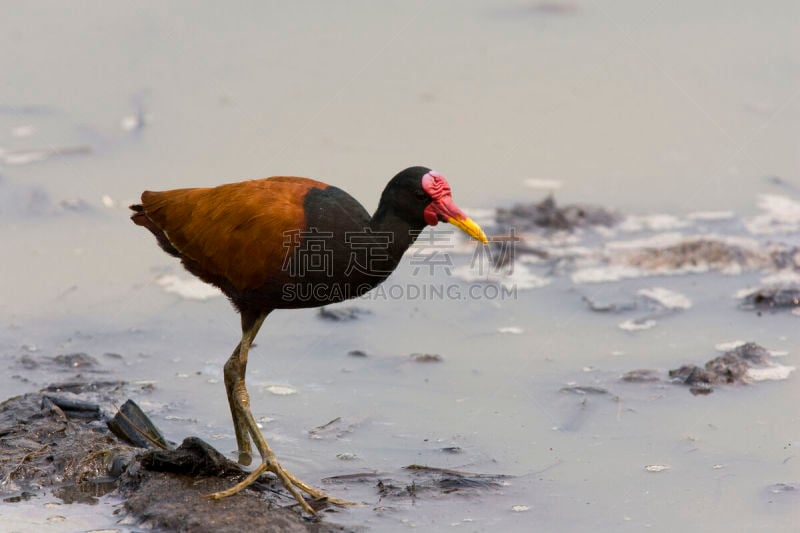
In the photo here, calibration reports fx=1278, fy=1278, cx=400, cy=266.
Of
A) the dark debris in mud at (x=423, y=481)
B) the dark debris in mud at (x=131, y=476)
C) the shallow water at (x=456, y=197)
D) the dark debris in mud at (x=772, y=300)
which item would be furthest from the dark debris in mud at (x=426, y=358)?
the dark debris in mud at (x=772, y=300)

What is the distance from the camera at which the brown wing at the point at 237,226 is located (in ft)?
21.9

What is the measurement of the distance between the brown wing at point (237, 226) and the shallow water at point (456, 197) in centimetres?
105

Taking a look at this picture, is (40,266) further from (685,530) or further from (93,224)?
(685,530)

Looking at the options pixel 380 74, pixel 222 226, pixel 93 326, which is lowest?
pixel 93 326

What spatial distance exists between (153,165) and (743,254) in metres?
4.67

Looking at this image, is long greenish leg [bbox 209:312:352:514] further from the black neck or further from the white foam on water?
the white foam on water

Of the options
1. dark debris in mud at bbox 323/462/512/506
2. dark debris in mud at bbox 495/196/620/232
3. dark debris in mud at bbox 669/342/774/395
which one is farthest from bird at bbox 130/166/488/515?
dark debris in mud at bbox 495/196/620/232

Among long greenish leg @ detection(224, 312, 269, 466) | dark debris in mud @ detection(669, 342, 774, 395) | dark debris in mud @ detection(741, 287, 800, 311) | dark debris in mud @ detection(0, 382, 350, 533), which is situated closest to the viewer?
dark debris in mud @ detection(0, 382, 350, 533)

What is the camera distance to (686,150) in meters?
11.0

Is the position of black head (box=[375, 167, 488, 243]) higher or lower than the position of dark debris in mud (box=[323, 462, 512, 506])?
higher

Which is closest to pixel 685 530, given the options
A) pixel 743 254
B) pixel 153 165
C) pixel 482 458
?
pixel 482 458

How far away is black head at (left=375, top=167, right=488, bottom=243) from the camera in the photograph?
6.51 metres

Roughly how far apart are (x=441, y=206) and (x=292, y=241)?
789mm

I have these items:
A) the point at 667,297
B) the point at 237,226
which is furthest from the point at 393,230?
the point at 667,297
